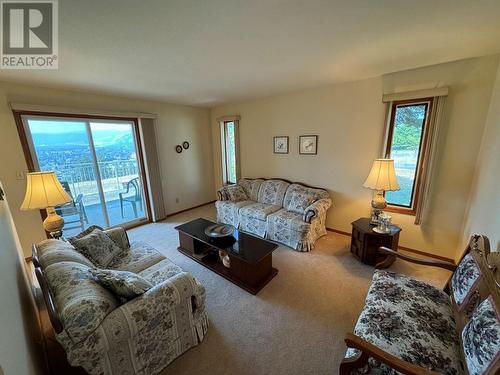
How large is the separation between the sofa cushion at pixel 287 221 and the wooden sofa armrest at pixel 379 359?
190 cm

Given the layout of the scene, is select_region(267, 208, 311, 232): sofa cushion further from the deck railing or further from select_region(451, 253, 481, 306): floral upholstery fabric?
the deck railing

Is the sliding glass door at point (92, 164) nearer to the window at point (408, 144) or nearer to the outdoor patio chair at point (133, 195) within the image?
the outdoor patio chair at point (133, 195)

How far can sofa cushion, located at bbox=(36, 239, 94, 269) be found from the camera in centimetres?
152

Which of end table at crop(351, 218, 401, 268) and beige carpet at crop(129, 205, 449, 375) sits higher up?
end table at crop(351, 218, 401, 268)

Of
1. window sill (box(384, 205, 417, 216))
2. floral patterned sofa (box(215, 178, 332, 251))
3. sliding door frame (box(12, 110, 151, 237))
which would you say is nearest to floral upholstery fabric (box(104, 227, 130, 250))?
sliding door frame (box(12, 110, 151, 237))

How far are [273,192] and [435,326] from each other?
281cm

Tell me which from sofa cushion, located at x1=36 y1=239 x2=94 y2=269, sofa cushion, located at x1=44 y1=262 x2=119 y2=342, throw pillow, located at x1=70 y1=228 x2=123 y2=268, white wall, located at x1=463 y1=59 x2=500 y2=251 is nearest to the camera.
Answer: sofa cushion, located at x1=44 y1=262 x2=119 y2=342

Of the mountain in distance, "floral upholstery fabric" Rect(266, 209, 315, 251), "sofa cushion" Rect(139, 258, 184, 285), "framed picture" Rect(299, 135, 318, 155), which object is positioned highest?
the mountain in distance

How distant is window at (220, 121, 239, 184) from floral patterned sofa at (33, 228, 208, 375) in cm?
334

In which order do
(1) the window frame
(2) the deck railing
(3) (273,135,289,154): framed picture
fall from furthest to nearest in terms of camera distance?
(1) the window frame
(3) (273,135,289,154): framed picture
(2) the deck railing

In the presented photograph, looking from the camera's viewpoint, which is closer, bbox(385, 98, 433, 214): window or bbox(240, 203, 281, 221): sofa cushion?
bbox(385, 98, 433, 214): window

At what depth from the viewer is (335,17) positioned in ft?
4.78

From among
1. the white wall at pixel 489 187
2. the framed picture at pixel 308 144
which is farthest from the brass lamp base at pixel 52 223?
the white wall at pixel 489 187

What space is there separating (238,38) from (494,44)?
238 centimetres
